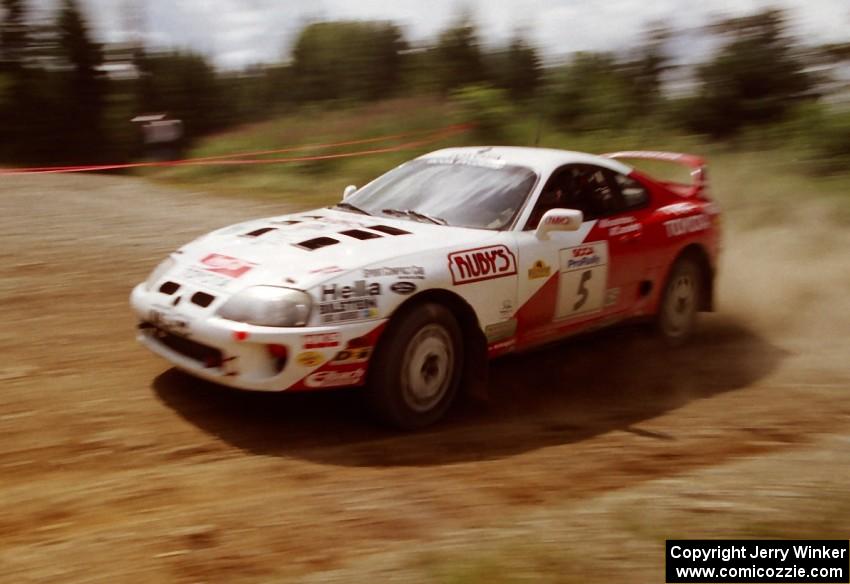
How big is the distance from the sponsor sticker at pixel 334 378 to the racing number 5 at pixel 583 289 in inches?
70.1

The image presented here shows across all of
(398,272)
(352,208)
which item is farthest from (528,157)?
(398,272)

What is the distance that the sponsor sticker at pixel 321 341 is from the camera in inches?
175

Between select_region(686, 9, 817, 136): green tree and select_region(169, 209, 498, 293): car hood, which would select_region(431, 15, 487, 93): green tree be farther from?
select_region(169, 209, 498, 293): car hood

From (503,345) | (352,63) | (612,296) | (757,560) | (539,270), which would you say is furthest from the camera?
(352,63)

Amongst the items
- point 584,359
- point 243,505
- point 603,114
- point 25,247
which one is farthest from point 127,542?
point 603,114

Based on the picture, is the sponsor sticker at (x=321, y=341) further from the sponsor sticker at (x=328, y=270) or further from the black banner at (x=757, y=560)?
the black banner at (x=757, y=560)

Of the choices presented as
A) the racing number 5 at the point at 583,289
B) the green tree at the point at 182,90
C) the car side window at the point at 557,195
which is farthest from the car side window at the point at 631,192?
the green tree at the point at 182,90

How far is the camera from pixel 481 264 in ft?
16.8

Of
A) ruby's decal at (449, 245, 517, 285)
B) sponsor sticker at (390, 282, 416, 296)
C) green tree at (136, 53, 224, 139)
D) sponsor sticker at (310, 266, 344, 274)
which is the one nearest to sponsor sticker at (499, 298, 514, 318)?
ruby's decal at (449, 245, 517, 285)

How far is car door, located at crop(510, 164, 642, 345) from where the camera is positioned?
18.0ft

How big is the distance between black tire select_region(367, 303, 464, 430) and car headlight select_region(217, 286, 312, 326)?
1.58 ft

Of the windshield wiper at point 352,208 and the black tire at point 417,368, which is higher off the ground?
the windshield wiper at point 352,208

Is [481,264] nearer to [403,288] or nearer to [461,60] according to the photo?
[403,288]

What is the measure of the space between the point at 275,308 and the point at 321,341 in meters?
0.28
